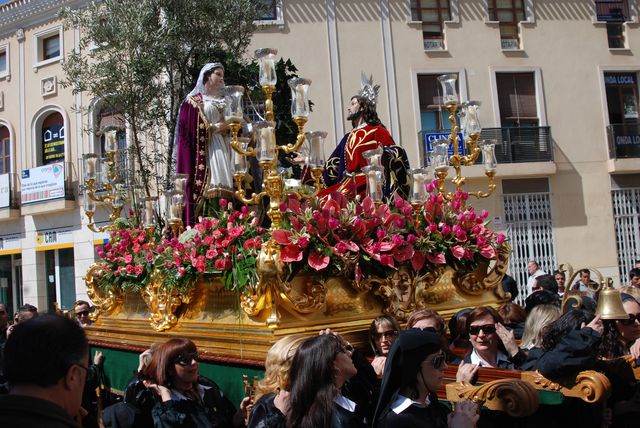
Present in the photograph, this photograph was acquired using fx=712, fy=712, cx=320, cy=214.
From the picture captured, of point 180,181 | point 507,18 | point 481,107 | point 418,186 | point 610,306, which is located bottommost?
point 610,306

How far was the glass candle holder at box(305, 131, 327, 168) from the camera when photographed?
15.9 ft

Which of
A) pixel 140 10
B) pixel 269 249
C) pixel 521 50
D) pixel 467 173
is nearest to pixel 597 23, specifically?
Answer: pixel 521 50

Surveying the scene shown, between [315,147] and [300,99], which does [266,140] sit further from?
[315,147]

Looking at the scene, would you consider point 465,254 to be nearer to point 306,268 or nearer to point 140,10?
point 306,268

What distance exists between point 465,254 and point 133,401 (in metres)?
2.53

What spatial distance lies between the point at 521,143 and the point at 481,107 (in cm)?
143

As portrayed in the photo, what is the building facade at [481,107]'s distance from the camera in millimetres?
18641

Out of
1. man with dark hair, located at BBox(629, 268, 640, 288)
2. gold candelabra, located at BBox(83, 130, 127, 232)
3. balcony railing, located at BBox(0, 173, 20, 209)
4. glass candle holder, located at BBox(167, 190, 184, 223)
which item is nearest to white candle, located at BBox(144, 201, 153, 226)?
gold candelabra, located at BBox(83, 130, 127, 232)

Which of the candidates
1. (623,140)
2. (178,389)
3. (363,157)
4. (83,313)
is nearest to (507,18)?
(623,140)

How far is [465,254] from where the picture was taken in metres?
5.15

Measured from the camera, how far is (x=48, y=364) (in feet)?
5.86

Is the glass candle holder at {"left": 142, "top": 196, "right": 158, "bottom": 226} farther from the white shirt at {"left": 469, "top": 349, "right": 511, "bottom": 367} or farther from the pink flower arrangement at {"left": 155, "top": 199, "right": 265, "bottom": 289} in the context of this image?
the white shirt at {"left": 469, "top": 349, "right": 511, "bottom": 367}

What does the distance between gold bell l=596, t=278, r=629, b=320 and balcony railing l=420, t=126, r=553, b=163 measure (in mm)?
15271

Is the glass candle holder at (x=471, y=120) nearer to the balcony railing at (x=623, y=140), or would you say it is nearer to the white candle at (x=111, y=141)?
the white candle at (x=111, y=141)
